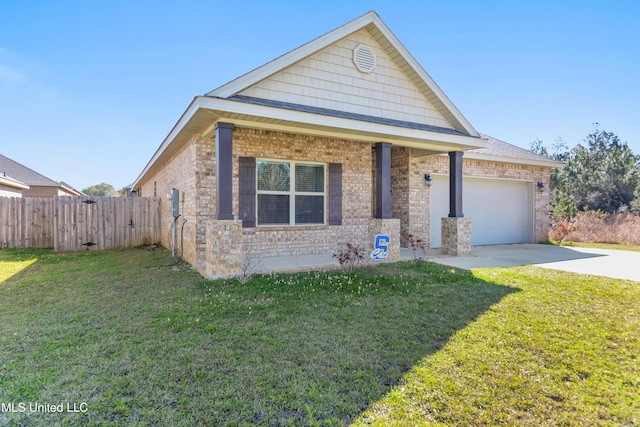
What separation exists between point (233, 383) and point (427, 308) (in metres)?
2.96

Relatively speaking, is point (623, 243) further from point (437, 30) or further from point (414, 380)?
point (414, 380)

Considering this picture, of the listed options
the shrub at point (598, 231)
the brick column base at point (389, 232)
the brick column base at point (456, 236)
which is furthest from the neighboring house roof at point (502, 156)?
the brick column base at point (389, 232)

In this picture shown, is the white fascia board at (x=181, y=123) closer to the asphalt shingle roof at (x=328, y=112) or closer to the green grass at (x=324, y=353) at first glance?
the asphalt shingle roof at (x=328, y=112)

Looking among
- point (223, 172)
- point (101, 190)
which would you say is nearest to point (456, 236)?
point (223, 172)

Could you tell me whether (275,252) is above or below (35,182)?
below

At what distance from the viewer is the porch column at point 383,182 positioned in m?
8.02

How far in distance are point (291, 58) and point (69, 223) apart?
31.7 feet

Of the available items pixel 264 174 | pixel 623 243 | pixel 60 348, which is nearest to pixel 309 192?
pixel 264 174

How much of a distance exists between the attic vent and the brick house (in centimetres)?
3

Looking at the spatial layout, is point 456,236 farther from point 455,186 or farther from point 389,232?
point 389,232

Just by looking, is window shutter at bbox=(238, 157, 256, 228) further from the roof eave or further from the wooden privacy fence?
the roof eave

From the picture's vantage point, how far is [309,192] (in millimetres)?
8672

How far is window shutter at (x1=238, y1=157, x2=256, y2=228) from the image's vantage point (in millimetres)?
7758

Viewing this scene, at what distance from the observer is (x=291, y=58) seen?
278 inches
